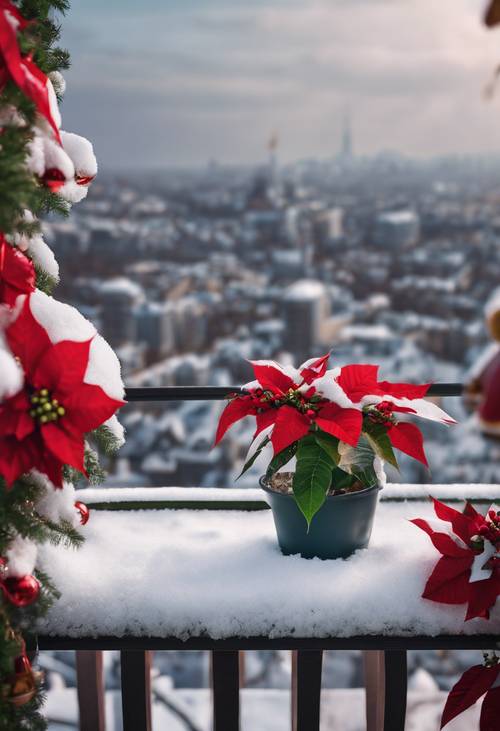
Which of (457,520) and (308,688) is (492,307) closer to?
(457,520)

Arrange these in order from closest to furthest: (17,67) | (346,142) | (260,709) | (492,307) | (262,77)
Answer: (492,307)
(17,67)
(260,709)
(346,142)
(262,77)

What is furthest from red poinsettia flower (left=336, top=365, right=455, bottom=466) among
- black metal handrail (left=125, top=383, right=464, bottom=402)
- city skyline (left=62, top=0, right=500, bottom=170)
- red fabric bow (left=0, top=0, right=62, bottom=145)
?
city skyline (left=62, top=0, right=500, bottom=170)

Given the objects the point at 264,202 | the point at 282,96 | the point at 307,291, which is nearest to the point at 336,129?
the point at 282,96

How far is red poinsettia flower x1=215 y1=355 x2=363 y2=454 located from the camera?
1008 mm

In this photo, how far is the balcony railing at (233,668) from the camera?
38.5 inches

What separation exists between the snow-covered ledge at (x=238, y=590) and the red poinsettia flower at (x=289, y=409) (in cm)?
20

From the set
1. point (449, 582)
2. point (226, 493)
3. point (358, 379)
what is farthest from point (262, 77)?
point (449, 582)

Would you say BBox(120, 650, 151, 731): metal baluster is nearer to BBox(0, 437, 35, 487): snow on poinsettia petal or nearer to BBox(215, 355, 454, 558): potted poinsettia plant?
BBox(215, 355, 454, 558): potted poinsettia plant

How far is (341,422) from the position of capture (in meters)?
1.02

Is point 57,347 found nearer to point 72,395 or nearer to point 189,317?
point 72,395

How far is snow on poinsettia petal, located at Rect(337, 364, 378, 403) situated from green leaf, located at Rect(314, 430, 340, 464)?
3.7 inches

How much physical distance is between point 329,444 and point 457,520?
24cm

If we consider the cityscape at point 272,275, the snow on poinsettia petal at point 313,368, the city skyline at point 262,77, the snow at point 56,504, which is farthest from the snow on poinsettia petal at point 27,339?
the city skyline at point 262,77

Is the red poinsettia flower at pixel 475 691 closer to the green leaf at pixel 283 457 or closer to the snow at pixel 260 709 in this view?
the green leaf at pixel 283 457
